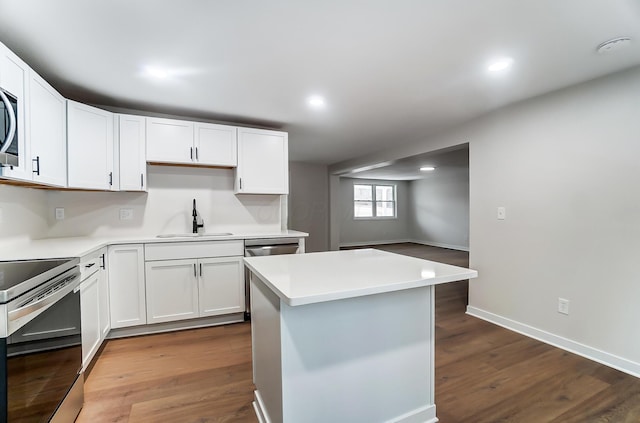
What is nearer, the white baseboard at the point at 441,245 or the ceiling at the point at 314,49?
the ceiling at the point at 314,49

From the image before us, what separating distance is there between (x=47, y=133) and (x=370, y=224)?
8.02m

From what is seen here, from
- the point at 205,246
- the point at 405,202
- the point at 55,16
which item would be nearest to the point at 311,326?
A: the point at 205,246

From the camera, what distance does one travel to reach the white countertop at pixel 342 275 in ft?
3.80

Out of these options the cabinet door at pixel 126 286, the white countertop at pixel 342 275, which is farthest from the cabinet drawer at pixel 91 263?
the white countertop at pixel 342 275

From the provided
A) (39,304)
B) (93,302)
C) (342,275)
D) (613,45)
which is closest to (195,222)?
(93,302)

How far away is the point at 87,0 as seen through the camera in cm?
146

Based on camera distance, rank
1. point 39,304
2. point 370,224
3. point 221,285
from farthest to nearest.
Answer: point 370,224
point 221,285
point 39,304

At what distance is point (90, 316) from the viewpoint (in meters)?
2.14

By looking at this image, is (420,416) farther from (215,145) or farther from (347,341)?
(215,145)

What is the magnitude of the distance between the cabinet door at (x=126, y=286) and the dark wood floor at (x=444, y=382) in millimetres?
218

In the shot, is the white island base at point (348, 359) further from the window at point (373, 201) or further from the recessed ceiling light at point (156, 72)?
the window at point (373, 201)

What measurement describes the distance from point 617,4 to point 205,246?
3.35m

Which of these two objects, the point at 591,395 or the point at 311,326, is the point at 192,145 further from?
the point at 591,395

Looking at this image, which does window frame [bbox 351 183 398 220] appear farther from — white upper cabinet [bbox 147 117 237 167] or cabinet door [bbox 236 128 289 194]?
white upper cabinet [bbox 147 117 237 167]
